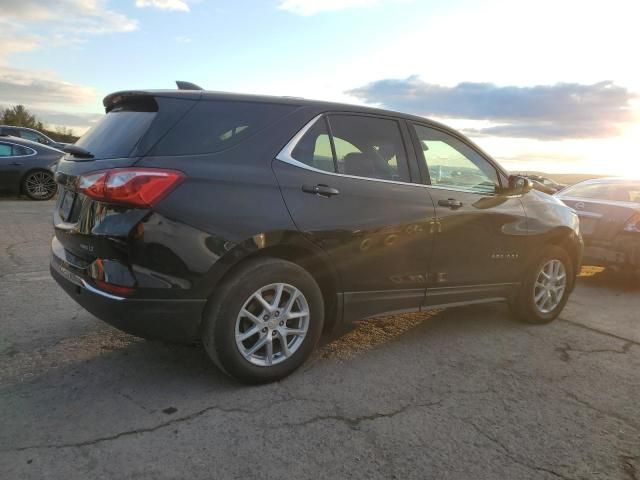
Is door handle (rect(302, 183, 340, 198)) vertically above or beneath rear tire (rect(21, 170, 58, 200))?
above

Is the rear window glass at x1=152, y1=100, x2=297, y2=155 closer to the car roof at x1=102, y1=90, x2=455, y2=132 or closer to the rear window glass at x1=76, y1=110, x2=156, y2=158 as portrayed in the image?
the car roof at x1=102, y1=90, x2=455, y2=132

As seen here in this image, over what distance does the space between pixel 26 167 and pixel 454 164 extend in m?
11.1

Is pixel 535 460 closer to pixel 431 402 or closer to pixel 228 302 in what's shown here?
pixel 431 402

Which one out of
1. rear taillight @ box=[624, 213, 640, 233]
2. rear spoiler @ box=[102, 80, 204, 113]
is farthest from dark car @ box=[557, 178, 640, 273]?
rear spoiler @ box=[102, 80, 204, 113]

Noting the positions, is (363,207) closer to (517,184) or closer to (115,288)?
(115,288)

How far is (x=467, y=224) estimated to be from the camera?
4.16m

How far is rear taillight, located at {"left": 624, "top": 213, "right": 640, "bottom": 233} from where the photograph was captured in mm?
6511

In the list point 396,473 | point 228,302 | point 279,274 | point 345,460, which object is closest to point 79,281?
point 228,302

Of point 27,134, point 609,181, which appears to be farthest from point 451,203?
point 27,134

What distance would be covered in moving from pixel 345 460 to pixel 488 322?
2.78m

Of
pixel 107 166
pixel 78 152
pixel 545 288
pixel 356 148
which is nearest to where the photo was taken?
pixel 107 166

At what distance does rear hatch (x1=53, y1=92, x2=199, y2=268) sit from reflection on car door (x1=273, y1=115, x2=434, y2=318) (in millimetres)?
719

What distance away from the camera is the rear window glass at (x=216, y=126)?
3.00 m

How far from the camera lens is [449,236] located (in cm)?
402
